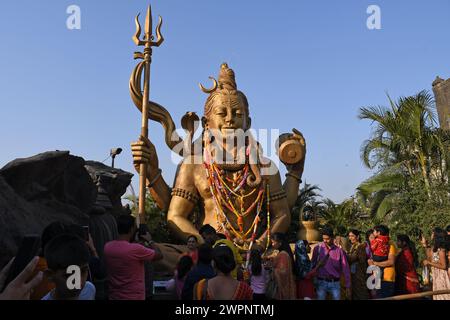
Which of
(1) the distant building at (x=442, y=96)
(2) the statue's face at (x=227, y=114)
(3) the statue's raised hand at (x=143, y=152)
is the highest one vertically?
(1) the distant building at (x=442, y=96)

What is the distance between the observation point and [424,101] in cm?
1079

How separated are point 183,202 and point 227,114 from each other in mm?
1855

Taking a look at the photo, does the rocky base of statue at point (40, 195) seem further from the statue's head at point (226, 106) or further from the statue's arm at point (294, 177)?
the statue's arm at point (294, 177)

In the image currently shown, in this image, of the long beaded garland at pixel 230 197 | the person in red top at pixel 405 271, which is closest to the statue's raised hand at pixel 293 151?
the long beaded garland at pixel 230 197

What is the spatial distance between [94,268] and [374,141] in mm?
9400

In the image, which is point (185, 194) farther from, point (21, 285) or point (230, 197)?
point (21, 285)

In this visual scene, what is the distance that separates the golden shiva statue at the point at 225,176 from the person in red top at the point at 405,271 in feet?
10.5

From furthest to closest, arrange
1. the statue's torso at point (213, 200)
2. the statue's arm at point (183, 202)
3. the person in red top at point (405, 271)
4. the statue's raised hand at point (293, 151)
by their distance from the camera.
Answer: the statue's raised hand at point (293, 151), the statue's torso at point (213, 200), the statue's arm at point (183, 202), the person in red top at point (405, 271)

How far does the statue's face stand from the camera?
8.77 meters

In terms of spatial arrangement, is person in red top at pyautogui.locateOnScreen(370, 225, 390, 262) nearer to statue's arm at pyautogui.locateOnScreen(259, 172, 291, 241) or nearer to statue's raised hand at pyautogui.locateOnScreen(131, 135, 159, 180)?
statue's arm at pyautogui.locateOnScreen(259, 172, 291, 241)

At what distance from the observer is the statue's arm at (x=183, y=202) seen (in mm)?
8359

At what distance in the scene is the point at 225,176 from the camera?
8.63 meters
